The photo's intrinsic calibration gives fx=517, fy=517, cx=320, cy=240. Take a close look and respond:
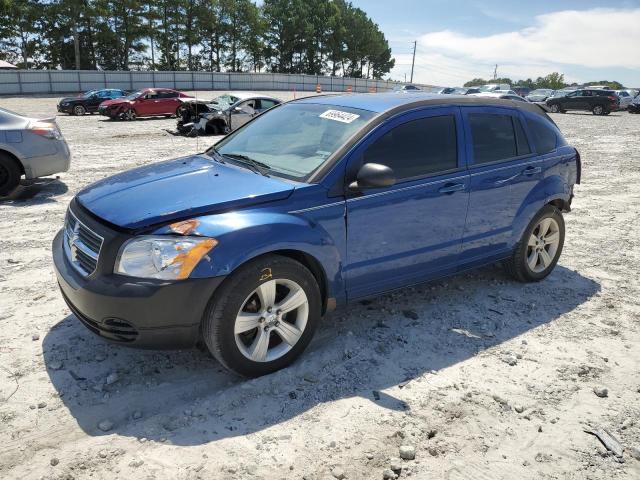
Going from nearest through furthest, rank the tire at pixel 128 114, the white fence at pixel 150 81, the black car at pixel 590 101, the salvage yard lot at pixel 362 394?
the salvage yard lot at pixel 362 394 < the tire at pixel 128 114 < the black car at pixel 590 101 < the white fence at pixel 150 81

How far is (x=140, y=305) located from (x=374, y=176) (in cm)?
164

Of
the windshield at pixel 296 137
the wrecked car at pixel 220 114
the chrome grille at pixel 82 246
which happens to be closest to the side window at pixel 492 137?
the windshield at pixel 296 137

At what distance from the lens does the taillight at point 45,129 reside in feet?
25.6

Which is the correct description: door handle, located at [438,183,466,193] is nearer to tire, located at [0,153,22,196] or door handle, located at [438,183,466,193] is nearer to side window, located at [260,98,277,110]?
tire, located at [0,153,22,196]

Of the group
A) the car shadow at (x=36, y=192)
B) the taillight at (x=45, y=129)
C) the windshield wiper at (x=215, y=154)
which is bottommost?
the car shadow at (x=36, y=192)

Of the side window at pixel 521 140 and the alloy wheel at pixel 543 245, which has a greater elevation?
the side window at pixel 521 140

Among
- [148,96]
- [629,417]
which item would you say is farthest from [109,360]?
[148,96]

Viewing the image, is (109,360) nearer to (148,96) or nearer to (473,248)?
(473,248)

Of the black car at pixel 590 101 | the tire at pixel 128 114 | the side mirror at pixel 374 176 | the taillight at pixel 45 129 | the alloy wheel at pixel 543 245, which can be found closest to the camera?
the side mirror at pixel 374 176

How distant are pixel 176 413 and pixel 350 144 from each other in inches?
81.1

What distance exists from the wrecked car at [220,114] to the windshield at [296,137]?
11968 millimetres

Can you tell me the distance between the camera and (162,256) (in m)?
2.92

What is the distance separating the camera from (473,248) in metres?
4.41

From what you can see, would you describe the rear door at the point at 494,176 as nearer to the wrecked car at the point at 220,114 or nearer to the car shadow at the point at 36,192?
the car shadow at the point at 36,192
